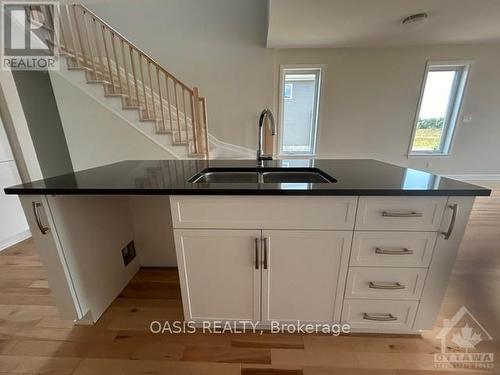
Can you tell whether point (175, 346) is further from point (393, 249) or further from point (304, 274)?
point (393, 249)

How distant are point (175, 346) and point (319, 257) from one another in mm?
911

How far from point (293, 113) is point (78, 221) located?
4.06 metres

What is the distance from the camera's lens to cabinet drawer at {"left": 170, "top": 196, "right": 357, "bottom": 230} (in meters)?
0.96

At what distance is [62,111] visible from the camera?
2.84m

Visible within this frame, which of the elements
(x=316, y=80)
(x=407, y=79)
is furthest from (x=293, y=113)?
(x=407, y=79)

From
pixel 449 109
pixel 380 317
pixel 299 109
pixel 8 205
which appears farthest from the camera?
pixel 299 109

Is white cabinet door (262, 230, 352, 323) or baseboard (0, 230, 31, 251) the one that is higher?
white cabinet door (262, 230, 352, 323)

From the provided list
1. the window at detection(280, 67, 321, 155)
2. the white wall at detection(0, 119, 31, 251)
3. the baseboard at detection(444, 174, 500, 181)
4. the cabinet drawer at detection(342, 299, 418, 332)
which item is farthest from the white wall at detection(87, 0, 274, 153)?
the baseboard at detection(444, 174, 500, 181)

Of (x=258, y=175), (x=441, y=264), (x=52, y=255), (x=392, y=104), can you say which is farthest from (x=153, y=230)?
(x=392, y=104)

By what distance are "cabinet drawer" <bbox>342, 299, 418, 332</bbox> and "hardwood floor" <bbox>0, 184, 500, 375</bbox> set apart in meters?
0.10
